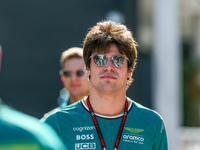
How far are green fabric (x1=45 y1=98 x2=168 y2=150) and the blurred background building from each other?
5147 mm

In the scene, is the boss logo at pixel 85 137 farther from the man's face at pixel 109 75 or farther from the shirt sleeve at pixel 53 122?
the man's face at pixel 109 75

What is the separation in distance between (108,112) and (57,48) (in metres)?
5.96

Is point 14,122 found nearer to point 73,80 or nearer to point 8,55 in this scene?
point 73,80

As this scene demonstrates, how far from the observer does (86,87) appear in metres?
4.13

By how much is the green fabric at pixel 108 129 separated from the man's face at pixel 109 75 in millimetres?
218

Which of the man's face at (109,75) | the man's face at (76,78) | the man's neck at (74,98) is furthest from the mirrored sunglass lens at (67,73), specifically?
the man's face at (109,75)

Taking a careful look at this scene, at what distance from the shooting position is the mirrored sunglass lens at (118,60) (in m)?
2.93

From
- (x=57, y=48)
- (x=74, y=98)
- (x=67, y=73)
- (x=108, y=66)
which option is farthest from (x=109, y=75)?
(x=57, y=48)

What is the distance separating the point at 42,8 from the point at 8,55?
Result: 4.65ft

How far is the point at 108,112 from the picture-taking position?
114 inches

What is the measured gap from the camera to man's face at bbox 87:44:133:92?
2.87 meters

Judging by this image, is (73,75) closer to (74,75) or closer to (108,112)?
(74,75)

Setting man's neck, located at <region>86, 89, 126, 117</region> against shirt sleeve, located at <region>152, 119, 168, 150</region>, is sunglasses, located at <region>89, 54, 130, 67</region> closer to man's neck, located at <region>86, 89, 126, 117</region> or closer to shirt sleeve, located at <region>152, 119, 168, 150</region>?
man's neck, located at <region>86, 89, 126, 117</region>

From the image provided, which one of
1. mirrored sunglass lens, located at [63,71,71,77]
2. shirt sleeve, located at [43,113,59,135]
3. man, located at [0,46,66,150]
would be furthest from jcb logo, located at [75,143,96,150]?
mirrored sunglass lens, located at [63,71,71,77]
